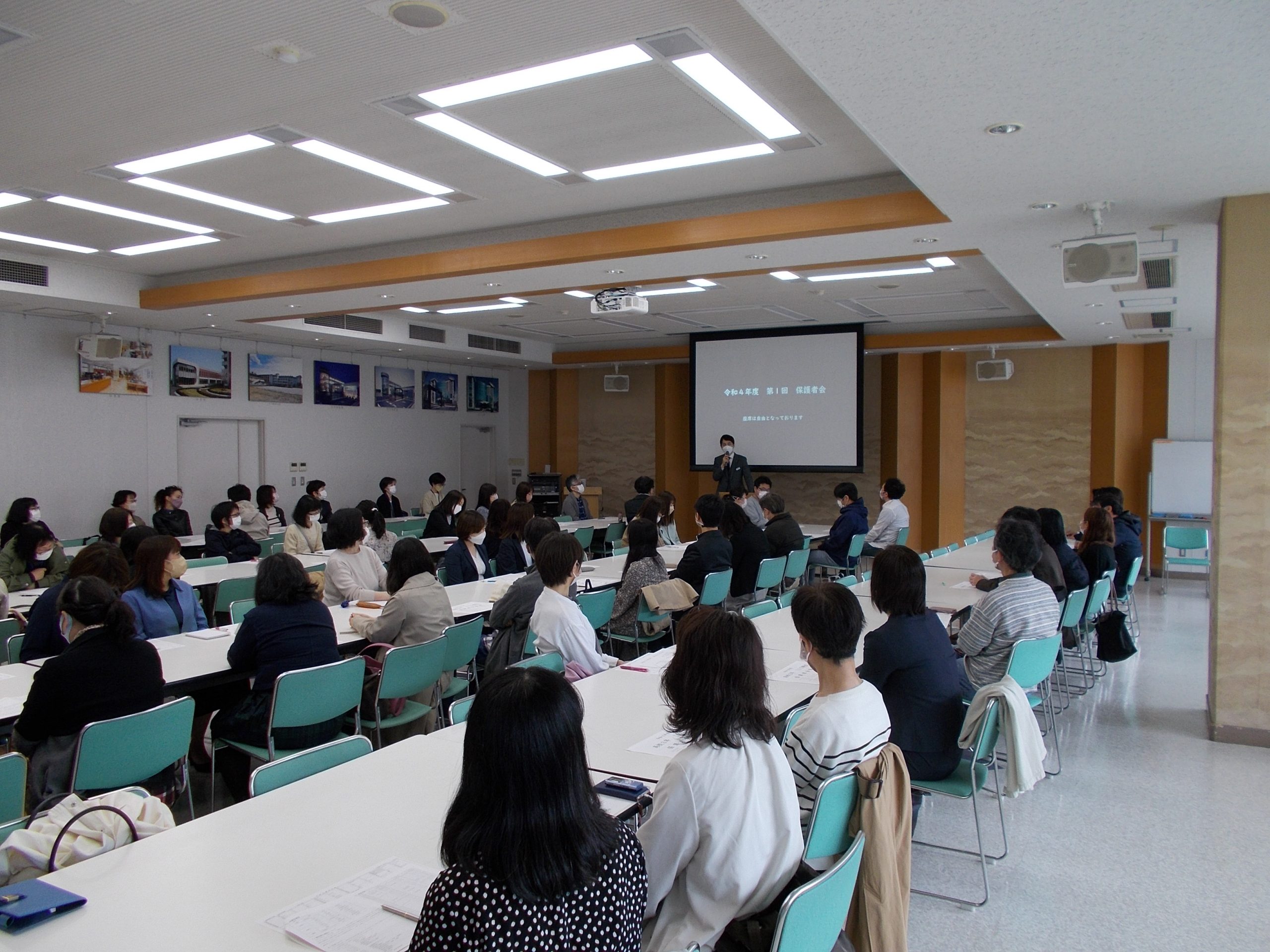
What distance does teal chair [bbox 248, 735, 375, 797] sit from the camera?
2.43 m

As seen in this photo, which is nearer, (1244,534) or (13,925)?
(13,925)

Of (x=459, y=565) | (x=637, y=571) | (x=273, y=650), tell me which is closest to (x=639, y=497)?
(x=459, y=565)

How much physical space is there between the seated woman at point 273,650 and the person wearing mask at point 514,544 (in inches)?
109

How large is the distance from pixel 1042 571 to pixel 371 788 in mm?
4386

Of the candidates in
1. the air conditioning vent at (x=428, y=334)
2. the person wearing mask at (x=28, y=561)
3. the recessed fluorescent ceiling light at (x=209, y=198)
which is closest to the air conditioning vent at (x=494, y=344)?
the air conditioning vent at (x=428, y=334)

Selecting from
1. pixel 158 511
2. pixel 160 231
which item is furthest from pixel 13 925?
pixel 158 511

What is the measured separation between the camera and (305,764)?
8.45 feet

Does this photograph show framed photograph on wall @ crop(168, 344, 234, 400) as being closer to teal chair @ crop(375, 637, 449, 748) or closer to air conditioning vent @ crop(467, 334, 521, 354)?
air conditioning vent @ crop(467, 334, 521, 354)

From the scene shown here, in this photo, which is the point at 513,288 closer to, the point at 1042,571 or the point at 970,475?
the point at 1042,571

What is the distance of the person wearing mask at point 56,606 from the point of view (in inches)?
157

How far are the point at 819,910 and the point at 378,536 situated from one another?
6.57 m

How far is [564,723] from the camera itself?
→ 1522mm

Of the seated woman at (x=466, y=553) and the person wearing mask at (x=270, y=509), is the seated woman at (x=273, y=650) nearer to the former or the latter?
the seated woman at (x=466, y=553)

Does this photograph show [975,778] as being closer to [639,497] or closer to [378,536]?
[378,536]
